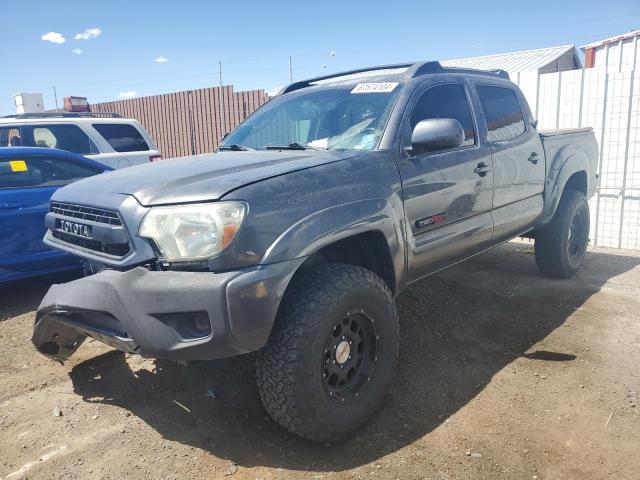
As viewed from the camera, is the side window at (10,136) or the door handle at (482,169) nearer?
the door handle at (482,169)

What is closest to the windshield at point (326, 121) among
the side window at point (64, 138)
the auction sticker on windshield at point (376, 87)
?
the auction sticker on windshield at point (376, 87)

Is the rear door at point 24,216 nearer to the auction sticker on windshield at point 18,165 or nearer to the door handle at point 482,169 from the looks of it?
the auction sticker on windshield at point 18,165

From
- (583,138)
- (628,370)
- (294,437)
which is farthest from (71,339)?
(583,138)

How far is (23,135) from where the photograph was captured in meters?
7.52

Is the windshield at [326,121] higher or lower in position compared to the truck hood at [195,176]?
higher

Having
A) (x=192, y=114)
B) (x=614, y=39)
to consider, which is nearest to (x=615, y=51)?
(x=614, y=39)

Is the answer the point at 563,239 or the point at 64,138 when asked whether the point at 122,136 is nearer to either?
the point at 64,138

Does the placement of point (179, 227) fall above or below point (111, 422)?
A: above

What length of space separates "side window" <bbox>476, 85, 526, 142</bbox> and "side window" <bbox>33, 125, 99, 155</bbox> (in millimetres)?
6274

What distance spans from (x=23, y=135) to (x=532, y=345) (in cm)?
740

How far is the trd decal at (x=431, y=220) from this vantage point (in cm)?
323

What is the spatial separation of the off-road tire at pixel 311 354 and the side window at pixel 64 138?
6666mm

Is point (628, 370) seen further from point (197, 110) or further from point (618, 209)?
point (197, 110)

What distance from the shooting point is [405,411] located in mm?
2957
